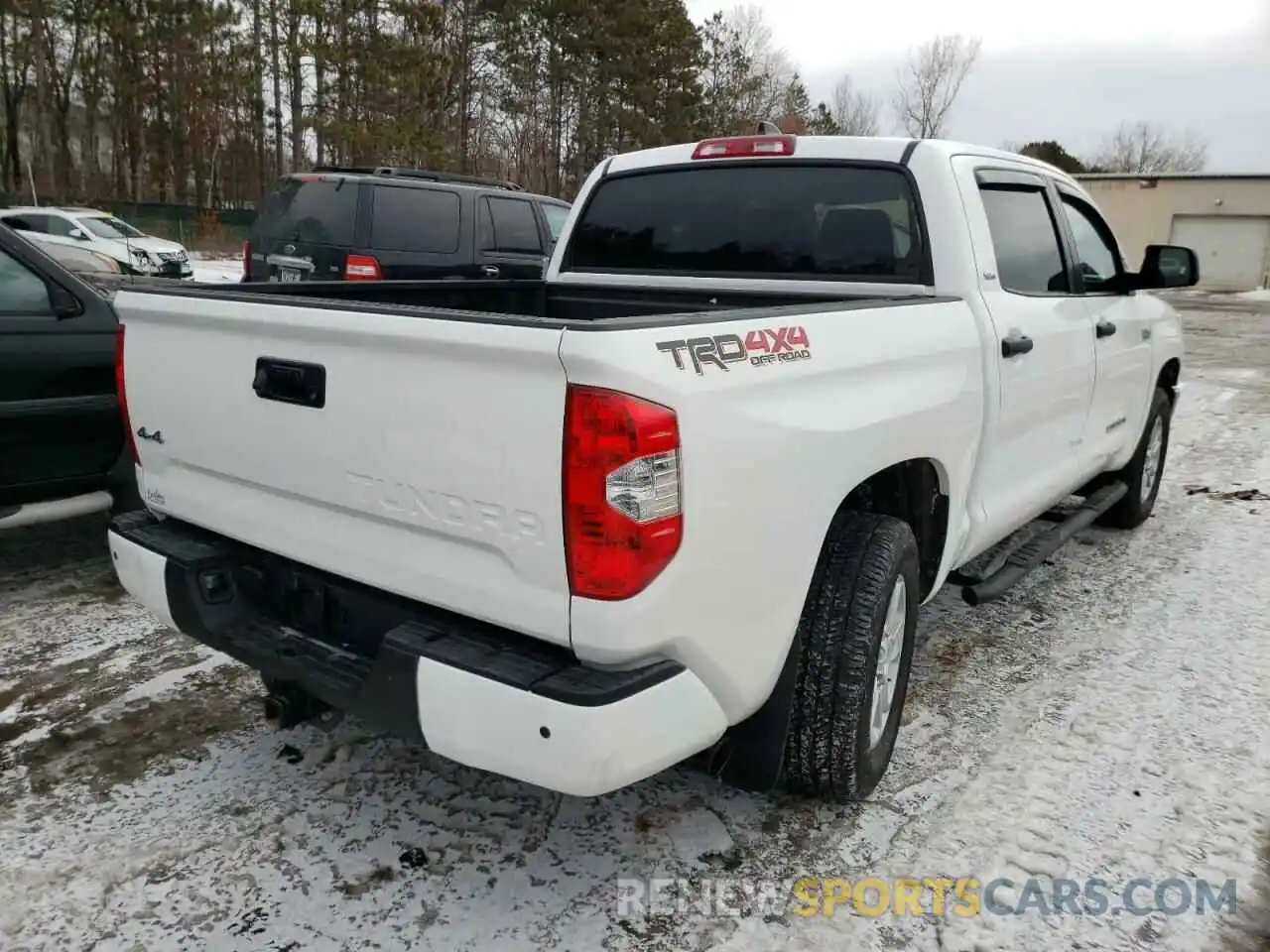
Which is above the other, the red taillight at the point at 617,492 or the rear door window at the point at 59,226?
the rear door window at the point at 59,226

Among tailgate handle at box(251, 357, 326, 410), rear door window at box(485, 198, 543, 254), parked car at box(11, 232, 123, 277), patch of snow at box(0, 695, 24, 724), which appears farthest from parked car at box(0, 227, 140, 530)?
parked car at box(11, 232, 123, 277)

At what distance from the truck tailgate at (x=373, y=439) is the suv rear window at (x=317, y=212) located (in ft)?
20.6

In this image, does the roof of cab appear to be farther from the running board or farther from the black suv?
the black suv

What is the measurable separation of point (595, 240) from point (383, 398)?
88.3 inches

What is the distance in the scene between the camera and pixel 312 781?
9.55ft

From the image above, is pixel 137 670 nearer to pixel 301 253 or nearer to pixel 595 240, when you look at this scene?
pixel 595 240

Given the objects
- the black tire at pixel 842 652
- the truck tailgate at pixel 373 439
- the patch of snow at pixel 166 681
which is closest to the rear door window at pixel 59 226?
the patch of snow at pixel 166 681

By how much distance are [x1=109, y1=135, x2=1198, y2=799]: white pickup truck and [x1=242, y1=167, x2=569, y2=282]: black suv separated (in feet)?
17.4

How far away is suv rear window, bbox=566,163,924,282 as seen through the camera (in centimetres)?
339

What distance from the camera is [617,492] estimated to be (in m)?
1.87

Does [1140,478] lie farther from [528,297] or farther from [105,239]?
[105,239]

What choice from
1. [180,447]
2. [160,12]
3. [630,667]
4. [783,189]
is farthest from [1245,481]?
[160,12]

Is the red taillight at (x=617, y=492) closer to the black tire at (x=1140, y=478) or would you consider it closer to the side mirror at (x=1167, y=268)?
the side mirror at (x=1167, y=268)

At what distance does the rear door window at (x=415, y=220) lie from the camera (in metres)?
8.78
